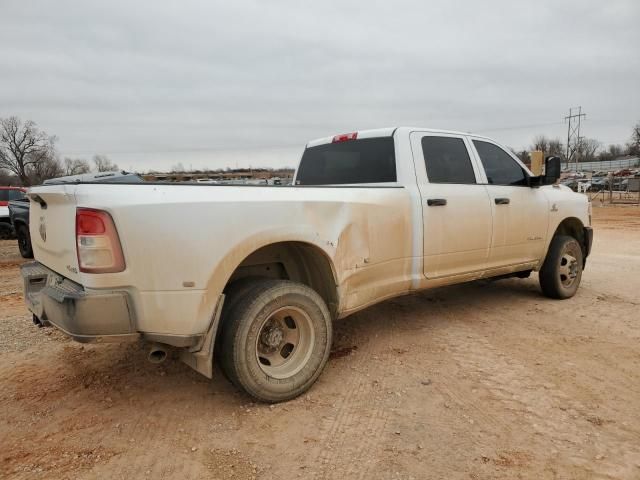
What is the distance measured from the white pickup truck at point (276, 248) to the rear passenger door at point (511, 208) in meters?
0.02

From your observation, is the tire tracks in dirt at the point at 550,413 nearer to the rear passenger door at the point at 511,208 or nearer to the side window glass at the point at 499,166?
the rear passenger door at the point at 511,208

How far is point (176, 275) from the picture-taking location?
256cm

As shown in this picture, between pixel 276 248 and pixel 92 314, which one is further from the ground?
pixel 276 248

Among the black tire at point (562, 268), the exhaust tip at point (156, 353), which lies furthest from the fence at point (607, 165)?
the exhaust tip at point (156, 353)

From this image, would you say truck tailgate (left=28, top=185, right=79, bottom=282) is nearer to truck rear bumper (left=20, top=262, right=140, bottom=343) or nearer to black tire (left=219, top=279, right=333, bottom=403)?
truck rear bumper (left=20, top=262, right=140, bottom=343)

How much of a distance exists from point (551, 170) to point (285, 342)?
143 inches

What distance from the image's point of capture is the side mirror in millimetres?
4989

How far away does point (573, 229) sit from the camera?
19.5 ft

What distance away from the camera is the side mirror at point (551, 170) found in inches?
196

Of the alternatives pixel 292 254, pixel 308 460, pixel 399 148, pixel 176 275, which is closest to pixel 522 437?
pixel 308 460

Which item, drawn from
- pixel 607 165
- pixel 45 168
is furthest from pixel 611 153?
pixel 45 168

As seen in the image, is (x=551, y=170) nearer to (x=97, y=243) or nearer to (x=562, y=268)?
(x=562, y=268)

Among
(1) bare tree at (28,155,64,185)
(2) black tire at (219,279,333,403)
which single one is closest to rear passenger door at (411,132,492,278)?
(2) black tire at (219,279,333,403)

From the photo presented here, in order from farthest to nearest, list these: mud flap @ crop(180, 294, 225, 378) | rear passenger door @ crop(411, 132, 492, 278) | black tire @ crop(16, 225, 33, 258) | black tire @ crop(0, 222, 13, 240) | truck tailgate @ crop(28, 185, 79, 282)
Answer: black tire @ crop(0, 222, 13, 240) → black tire @ crop(16, 225, 33, 258) → rear passenger door @ crop(411, 132, 492, 278) → mud flap @ crop(180, 294, 225, 378) → truck tailgate @ crop(28, 185, 79, 282)
